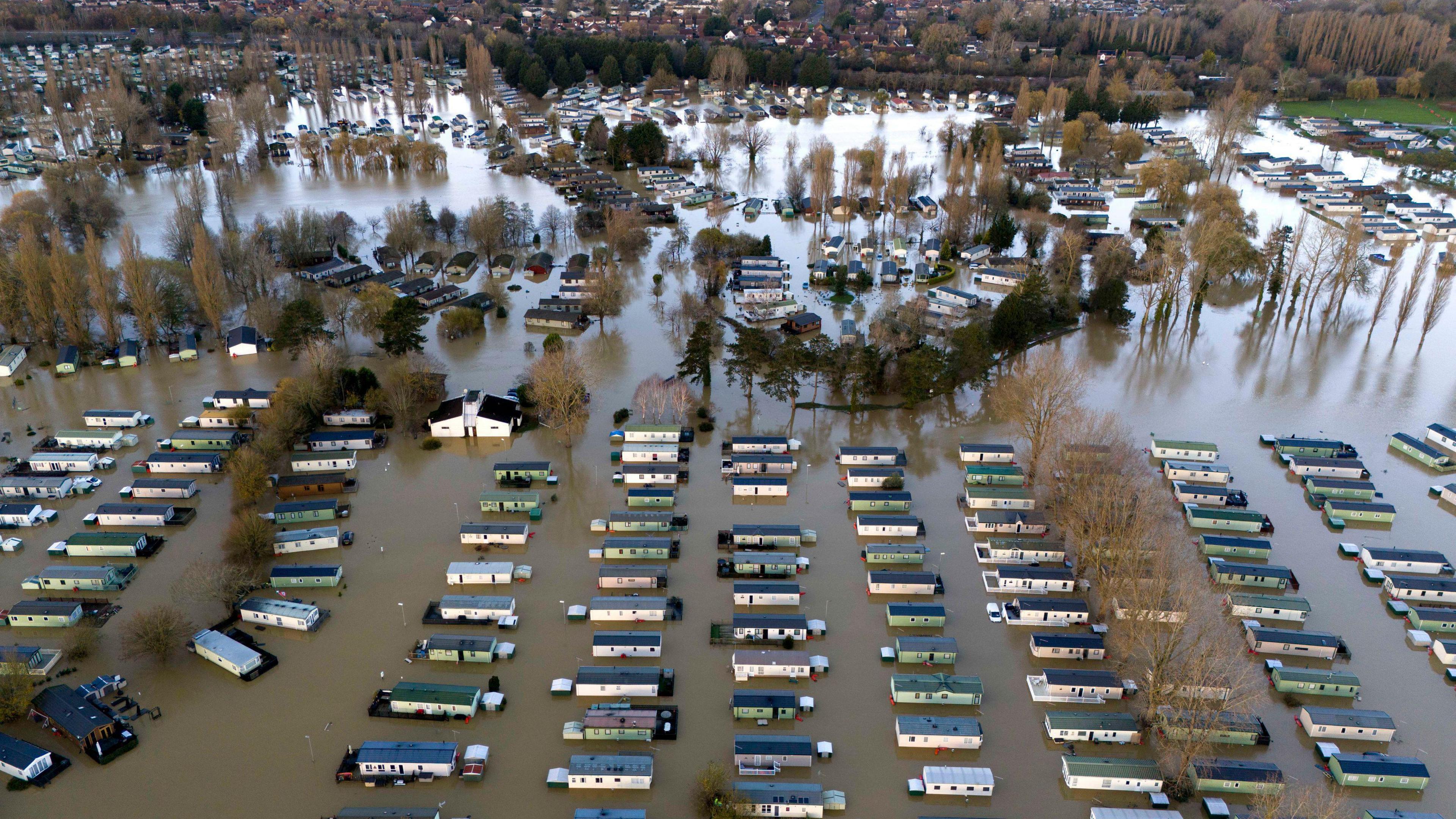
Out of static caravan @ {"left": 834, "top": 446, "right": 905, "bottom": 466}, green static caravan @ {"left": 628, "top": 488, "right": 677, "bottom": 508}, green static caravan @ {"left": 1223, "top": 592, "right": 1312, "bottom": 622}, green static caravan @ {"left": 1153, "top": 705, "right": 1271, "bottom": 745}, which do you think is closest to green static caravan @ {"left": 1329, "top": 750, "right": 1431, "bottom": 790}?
green static caravan @ {"left": 1153, "top": 705, "right": 1271, "bottom": 745}

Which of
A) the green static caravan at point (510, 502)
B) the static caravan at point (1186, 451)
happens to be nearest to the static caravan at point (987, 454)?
the static caravan at point (1186, 451)

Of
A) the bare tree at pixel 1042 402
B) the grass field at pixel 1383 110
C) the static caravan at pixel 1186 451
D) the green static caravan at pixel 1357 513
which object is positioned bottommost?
the green static caravan at pixel 1357 513

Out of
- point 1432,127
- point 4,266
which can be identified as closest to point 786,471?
point 4,266

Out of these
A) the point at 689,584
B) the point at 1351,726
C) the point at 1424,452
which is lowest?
the point at 689,584

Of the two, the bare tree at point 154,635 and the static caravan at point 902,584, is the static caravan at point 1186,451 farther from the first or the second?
the bare tree at point 154,635

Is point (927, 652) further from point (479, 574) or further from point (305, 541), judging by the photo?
point (305, 541)

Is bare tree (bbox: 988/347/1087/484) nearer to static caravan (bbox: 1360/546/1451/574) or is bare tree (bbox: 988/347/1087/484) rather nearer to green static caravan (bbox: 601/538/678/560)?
static caravan (bbox: 1360/546/1451/574)

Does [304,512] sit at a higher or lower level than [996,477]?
lower

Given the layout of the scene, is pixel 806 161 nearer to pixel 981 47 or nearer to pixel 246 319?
pixel 246 319

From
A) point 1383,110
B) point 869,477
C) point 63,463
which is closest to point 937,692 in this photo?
point 869,477
